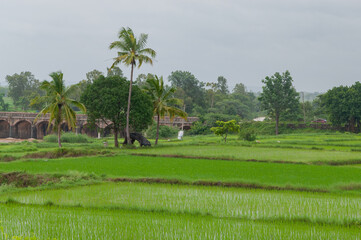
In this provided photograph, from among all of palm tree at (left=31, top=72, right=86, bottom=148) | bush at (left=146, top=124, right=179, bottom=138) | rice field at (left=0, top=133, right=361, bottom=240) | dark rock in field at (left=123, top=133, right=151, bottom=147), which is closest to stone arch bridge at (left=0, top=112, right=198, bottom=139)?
bush at (left=146, top=124, right=179, bottom=138)

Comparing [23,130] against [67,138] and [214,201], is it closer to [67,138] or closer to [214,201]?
[67,138]

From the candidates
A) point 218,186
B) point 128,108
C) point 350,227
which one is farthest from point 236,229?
point 128,108

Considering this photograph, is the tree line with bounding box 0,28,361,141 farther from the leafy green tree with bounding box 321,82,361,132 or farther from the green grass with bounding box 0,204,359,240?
the green grass with bounding box 0,204,359,240

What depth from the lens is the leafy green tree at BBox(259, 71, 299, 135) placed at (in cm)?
5416

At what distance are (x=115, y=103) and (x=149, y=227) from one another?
2119cm

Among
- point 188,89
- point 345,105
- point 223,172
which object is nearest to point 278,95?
point 345,105

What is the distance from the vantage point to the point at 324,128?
52.6 meters

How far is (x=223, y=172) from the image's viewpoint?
48.1 feet

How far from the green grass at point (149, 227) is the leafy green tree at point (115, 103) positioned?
19.3 metres

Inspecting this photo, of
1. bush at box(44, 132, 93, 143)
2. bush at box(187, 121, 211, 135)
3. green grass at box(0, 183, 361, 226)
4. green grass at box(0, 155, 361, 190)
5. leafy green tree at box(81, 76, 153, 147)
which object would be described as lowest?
green grass at box(0, 183, 361, 226)

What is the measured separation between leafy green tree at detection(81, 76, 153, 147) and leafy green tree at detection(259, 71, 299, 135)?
29.4 metres

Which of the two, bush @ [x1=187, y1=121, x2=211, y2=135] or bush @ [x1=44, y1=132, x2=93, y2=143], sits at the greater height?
bush @ [x1=187, y1=121, x2=211, y2=135]

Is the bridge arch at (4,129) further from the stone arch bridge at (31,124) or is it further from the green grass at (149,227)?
the green grass at (149,227)

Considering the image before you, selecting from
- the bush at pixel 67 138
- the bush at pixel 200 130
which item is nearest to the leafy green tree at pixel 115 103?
the bush at pixel 67 138
